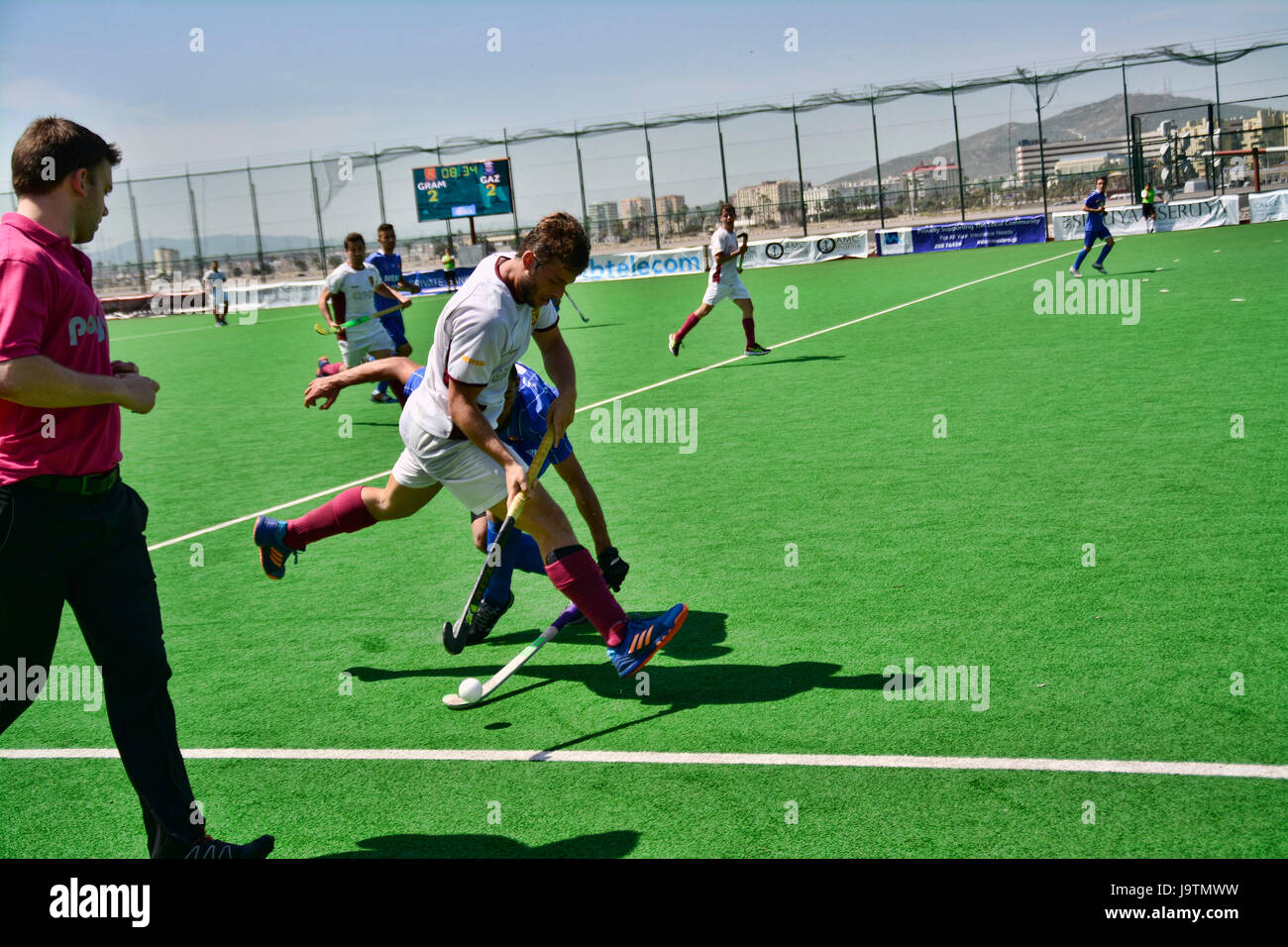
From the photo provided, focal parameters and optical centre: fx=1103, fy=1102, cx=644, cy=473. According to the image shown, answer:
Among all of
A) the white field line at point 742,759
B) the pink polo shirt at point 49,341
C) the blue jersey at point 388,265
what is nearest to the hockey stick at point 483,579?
the white field line at point 742,759

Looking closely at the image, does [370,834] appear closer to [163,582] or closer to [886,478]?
[163,582]

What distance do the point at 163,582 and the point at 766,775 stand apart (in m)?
4.75

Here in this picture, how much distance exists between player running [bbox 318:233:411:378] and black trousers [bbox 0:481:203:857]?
11265 mm

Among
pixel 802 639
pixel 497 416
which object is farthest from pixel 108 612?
pixel 802 639

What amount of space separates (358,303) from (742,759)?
38.3 ft

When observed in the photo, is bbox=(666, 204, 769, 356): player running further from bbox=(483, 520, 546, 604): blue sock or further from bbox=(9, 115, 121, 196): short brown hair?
bbox=(9, 115, 121, 196): short brown hair

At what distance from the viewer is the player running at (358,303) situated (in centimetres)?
1443

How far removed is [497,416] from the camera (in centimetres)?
520

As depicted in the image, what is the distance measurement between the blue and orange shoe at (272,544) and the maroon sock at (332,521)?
41 mm

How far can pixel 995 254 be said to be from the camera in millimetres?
33875

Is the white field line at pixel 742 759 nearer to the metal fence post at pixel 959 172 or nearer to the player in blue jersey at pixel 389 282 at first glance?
the player in blue jersey at pixel 389 282

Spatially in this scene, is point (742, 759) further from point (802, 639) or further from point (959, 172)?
point (959, 172)
